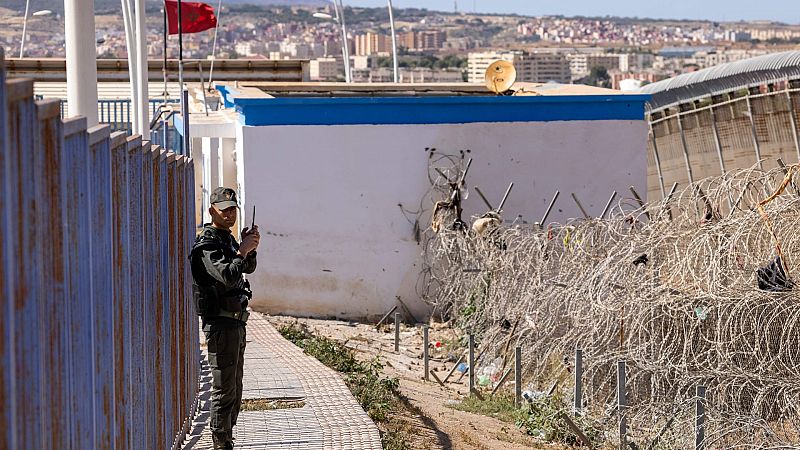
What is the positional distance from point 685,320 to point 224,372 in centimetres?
366

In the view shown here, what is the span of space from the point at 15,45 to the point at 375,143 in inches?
913

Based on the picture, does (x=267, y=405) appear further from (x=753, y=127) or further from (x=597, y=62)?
(x=597, y=62)

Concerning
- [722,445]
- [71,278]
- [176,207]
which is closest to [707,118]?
[722,445]

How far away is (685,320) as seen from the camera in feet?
28.1

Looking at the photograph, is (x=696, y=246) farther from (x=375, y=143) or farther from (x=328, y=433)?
(x=375, y=143)

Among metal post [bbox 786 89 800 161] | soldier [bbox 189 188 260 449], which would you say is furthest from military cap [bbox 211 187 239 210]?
metal post [bbox 786 89 800 161]

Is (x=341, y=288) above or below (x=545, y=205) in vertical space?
below

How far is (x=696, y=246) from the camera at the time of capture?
8.94 meters

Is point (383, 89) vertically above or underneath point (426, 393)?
above

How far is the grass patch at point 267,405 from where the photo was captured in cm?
818

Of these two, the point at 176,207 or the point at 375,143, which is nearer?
the point at 176,207

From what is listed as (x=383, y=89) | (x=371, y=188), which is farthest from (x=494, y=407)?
(x=383, y=89)

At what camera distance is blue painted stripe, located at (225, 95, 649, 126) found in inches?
583

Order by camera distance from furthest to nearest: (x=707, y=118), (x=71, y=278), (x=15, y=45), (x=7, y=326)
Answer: (x=15, y=45) → (x=707, y=118) → (x=71, y=278) → (x=7, y=326)
